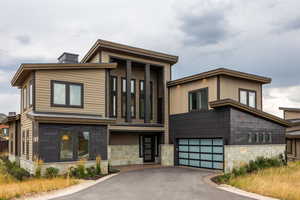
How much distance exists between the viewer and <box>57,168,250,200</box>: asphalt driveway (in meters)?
11.2

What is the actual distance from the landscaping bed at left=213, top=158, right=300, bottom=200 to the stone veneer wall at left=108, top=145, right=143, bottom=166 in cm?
927

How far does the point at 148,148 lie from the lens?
24.4 metres

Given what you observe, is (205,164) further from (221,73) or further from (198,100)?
(221,73)

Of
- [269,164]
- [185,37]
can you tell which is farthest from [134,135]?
[269,164]

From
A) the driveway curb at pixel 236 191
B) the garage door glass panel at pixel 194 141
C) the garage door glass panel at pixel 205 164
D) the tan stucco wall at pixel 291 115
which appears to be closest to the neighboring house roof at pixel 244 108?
the garage door glass panel at pixel 194 141

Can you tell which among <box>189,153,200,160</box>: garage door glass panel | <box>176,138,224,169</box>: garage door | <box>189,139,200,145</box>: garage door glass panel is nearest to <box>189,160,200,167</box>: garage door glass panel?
<box>176,138,224,169</box>: garage door

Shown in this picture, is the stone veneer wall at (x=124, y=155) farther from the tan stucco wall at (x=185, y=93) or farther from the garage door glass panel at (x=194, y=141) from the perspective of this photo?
the garage door glass panel at (x=194, y=141)

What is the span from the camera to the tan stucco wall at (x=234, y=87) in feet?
63.8

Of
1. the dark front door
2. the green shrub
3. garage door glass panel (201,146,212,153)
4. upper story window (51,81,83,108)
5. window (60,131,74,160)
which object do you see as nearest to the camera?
the green shrub

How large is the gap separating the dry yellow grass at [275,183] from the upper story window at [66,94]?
34.6ft

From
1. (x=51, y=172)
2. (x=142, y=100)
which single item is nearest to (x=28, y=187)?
(x=51, y=172)

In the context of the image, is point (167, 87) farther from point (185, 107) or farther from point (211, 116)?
point (211, 116)

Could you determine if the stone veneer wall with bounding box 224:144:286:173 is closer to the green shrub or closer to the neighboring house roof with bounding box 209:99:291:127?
the neighboring house roof with bounding box 209:99:291:127

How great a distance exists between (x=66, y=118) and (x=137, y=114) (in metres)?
8.62
